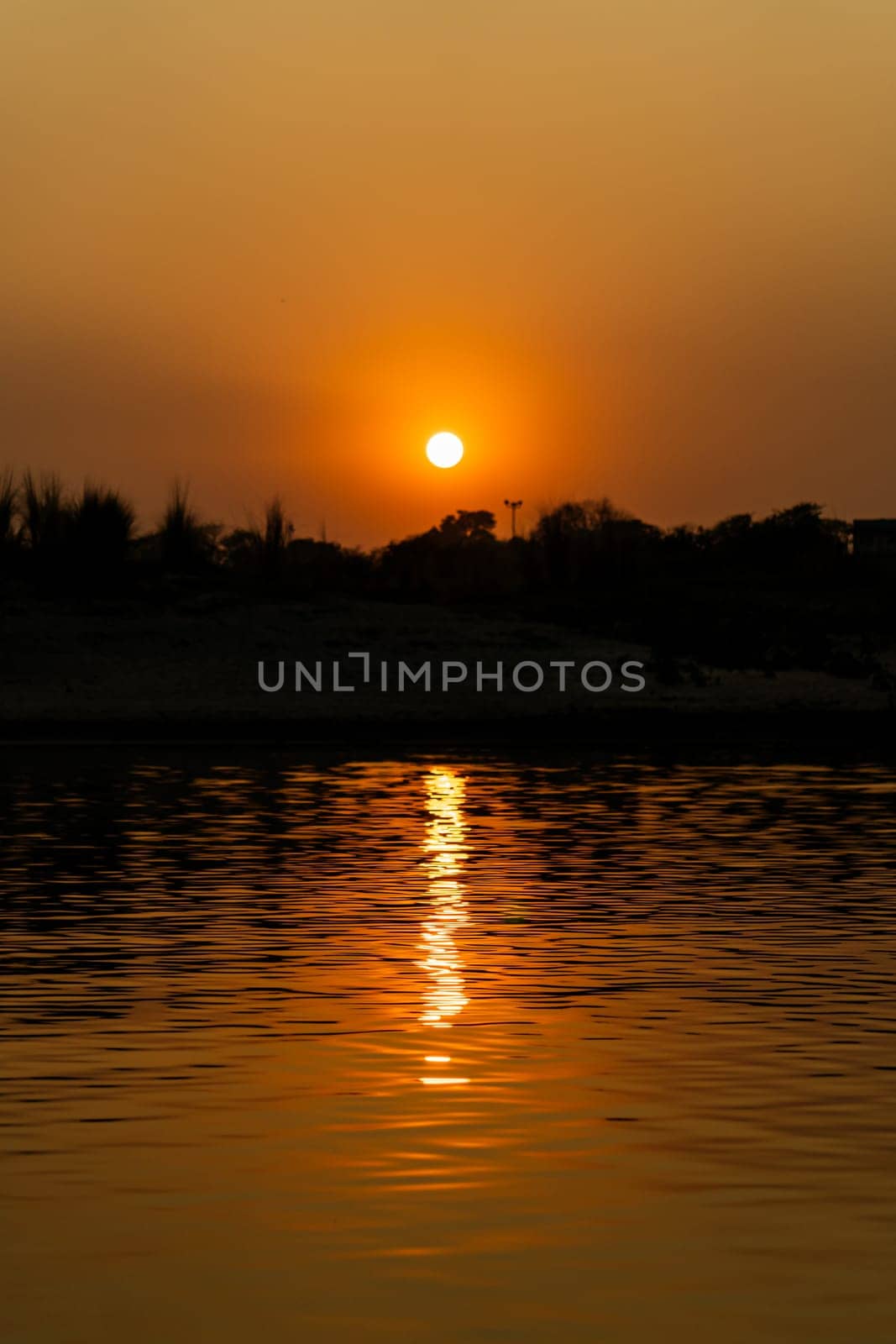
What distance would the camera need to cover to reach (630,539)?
7525cm

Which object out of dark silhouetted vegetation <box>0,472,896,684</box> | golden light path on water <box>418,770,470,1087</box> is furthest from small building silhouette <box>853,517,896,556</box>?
golden light path on water <box>418,770,470,1087</box>

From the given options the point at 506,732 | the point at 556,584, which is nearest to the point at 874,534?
the point at 556,584

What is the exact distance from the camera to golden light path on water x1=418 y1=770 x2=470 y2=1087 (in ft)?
37.9

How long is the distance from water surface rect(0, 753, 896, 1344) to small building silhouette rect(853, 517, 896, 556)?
123 meters

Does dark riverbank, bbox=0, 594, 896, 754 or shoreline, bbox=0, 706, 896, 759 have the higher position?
dark riverbank, bbox=0, 594, 896, 754

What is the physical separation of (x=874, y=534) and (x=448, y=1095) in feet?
453

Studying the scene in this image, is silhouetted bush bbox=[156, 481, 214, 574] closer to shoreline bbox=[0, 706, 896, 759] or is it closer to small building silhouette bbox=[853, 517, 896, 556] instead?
shoreline bbox=[0, 706, 896, 759]

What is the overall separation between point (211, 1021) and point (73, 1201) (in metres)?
3.69

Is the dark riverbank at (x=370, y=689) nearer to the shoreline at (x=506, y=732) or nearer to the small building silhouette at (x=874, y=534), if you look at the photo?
the shoreline at (x=506, y=732)

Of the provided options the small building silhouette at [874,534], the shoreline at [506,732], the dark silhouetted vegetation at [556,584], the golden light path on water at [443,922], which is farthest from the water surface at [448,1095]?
the small building silhouette at [874,534]

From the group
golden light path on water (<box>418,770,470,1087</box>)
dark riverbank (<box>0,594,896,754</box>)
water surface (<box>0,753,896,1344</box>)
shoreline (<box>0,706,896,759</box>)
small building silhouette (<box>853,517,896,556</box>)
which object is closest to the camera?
water surface (<box>0,753,896,1344</box>)

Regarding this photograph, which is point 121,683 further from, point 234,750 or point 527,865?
point 527,865

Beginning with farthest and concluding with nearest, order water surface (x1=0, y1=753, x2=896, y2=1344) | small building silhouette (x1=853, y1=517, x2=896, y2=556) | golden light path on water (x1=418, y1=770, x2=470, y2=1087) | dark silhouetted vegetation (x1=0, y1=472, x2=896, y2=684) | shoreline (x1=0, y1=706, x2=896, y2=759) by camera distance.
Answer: small building silhouette (x1=853, y1=517, x2=896, y2=556)
dark silhouetted vegetation (x1=0, y1=472, x2=896, y2=684)
shoreline (x1=0, y1=706, x2=896, y2=759)
golden light path on water (x1=418, y1=770, x2=470, y2=1087)
water surface (x1=0, y1=753, x2=896, y2=1344)

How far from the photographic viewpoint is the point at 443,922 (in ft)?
50.9
